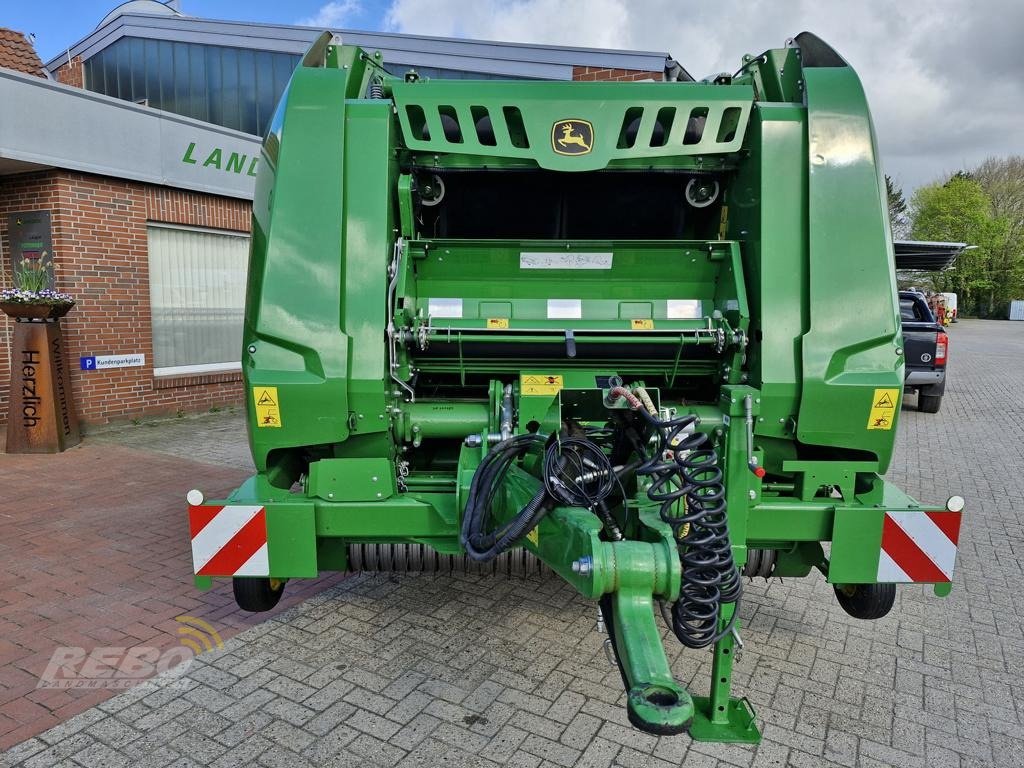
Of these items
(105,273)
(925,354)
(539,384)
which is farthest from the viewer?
(925,354)

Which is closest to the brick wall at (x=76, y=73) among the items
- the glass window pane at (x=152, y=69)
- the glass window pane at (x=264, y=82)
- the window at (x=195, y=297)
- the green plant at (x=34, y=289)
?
the glass window pane at (x=152, y=69)

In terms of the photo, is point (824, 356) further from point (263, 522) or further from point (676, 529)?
point (263, 522)

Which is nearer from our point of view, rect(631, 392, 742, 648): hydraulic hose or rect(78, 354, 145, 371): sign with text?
rect(631, 392, 742, 648): hydraulic hose

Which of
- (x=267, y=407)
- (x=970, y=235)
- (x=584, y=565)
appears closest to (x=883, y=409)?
(x=584, y=565)

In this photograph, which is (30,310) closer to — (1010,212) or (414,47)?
(414,47)

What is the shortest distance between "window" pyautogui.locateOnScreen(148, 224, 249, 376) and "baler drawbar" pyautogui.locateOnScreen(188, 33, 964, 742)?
21.4 ft

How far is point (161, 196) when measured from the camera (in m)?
8.72

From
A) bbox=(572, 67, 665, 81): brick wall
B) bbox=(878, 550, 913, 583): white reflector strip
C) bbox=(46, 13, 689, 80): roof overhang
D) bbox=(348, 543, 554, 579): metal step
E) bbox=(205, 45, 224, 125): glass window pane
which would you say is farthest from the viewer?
bbox=(205, 45, 224, 125): glass window pane

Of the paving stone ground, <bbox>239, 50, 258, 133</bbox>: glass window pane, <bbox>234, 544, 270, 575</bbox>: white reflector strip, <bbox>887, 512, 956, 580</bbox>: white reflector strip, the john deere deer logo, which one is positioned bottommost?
the paving stone ground

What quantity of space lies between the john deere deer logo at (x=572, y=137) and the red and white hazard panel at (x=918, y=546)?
6.49ft

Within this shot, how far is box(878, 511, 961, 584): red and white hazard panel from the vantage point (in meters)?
2.71

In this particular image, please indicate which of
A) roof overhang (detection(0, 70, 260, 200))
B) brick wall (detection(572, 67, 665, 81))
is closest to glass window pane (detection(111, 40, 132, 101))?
roof overhang (detection(0, 70, 260, 200))

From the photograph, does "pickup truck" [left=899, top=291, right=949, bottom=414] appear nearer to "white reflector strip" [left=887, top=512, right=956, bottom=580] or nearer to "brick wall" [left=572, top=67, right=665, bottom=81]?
"brick wall" [left=572, top=67, right=665, bottom=81]

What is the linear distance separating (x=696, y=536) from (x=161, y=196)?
863 centimetres
